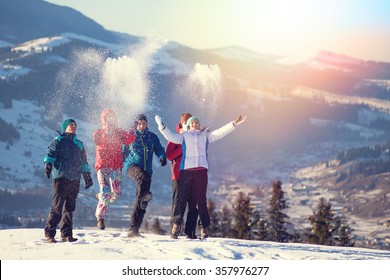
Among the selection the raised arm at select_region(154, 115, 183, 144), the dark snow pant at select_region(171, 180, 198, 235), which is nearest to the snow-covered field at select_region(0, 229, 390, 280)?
the dark snow pant at select_region(171, 180, 198, 235)

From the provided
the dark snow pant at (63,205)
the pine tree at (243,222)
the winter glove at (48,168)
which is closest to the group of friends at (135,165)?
the dark snow pant at (63,205)

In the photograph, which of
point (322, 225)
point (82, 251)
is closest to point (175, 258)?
point (82, 251)

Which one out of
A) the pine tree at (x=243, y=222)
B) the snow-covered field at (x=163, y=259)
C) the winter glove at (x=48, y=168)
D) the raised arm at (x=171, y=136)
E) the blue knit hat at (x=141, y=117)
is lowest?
the pine tree at (x=243, y=222)

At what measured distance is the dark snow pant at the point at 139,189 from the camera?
55.3 ft

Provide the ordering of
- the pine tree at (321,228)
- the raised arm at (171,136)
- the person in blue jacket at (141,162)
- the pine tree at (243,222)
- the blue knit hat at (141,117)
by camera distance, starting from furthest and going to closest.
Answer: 1. the pine tree at (243,222)
2. the pine tree at (321,228)
3. the blue knit hat at (141,117)
4. the raised arm at (171,136)
5. the person in blue jacket at (141,162)

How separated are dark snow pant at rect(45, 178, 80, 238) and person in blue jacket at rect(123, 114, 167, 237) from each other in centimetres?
161

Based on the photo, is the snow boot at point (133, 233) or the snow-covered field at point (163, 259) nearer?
the snow-covered field at point (163, 259)

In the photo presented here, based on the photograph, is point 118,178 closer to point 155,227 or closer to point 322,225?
Result: point 322,225

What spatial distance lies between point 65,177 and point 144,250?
2916 millimetres

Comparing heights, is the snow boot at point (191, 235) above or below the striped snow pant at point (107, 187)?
below

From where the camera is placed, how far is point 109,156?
18.0 m

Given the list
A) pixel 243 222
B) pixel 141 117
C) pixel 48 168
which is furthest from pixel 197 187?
pixel 243 222

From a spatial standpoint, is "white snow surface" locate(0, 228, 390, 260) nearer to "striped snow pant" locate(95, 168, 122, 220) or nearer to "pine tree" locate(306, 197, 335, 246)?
"striped snow pant" locate(95, 168, 122, 220)

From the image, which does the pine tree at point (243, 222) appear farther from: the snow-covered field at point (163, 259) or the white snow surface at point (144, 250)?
the snow-covered field at point (163, 259)
